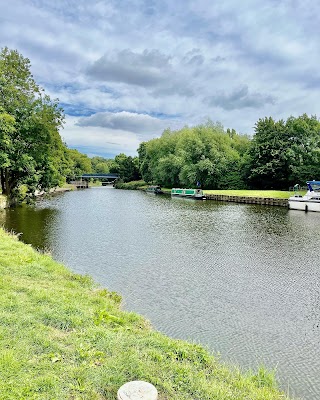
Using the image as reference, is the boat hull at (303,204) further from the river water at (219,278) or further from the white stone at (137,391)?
the white stone at (137,391)

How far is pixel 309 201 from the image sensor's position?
33062 mm

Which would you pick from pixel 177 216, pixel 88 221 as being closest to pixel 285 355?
pixel 88 221

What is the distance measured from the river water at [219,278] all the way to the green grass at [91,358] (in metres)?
1.19

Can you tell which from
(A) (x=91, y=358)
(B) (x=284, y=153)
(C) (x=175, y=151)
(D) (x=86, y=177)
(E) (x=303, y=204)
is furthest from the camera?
(D) (x=86, y=177)

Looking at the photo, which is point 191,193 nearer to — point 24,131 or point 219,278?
point 24,131

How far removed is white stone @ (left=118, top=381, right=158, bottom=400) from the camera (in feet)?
12.6

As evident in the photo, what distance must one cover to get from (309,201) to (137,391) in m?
32.7

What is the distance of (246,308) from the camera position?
9.12 metres

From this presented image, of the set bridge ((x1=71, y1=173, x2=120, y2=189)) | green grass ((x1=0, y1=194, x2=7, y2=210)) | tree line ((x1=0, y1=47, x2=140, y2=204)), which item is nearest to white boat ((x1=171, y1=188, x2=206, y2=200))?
tree line ((x1=0, y1=47, x2=140, y2=204))

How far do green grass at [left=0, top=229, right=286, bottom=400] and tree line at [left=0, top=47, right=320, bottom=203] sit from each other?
802 inches

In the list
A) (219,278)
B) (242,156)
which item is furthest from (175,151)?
(219,278)

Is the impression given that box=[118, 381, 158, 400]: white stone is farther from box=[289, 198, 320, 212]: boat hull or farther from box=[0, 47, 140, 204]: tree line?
box=[289, 198, 320, 212]: boat hull

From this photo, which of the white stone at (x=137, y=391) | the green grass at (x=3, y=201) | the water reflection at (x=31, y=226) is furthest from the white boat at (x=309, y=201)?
the white stone at (x=137, y=391)

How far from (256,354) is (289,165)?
4318 centimetres
